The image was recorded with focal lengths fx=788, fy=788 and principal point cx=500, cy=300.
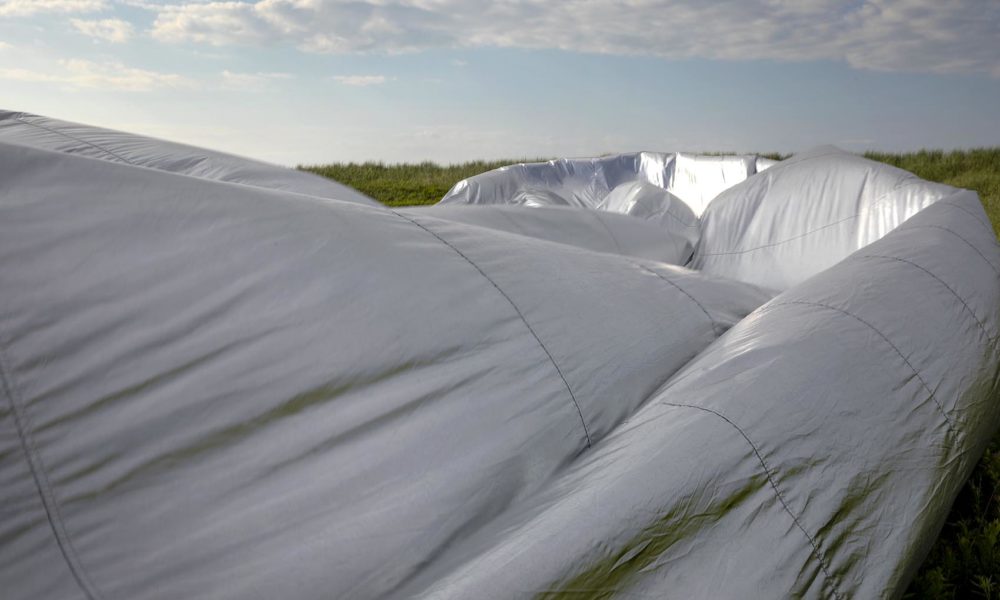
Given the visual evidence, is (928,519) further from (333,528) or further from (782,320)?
(333,528)

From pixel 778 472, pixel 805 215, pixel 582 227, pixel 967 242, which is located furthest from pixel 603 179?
pixel 778 472

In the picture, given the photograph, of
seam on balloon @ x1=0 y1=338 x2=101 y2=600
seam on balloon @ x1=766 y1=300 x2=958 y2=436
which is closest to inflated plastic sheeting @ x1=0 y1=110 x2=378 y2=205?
seam on balloon @ x1=0 y1=338 x2=101 y2=600

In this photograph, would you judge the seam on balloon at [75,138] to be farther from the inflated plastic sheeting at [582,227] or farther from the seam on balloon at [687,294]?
the seam on balloon at [687,294]

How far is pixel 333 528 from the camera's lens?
2.71 feet

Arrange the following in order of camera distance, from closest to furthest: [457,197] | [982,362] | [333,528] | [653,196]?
[333,528], [982,362], [653,196], [457,197]

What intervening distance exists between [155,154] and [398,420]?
1007 mm

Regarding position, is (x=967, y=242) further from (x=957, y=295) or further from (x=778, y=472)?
(x=778, y=472)

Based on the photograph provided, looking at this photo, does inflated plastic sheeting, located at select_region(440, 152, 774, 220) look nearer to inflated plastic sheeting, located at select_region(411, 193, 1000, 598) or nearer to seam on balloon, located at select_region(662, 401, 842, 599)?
inflated plastic sheeting, located at select_region(411, 193, 1000, 598)

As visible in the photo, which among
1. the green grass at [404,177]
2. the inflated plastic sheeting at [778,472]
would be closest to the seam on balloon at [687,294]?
the inflated plastic sheeting at [778,472]

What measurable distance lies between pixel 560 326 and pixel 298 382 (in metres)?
0.35

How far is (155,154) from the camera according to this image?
5.24ft

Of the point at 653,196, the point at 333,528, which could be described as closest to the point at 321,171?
the point at 653,196

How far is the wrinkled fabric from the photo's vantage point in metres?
0.78

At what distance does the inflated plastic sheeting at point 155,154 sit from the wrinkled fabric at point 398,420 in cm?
63
